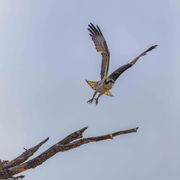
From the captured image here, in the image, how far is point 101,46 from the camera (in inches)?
1224

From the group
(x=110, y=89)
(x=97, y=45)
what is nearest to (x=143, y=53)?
(x=110, y=89)

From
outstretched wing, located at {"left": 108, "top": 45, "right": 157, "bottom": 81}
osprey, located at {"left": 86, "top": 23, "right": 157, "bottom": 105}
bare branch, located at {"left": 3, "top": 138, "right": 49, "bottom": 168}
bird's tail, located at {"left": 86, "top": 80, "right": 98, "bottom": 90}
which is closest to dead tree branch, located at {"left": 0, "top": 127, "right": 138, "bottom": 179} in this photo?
bare branch, located at {"left": 3, "top": 138, "right": 49, "bottom": 168}

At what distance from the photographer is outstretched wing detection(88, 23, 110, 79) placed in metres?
29.9

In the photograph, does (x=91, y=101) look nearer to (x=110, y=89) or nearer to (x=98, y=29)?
(x=110, y=89)

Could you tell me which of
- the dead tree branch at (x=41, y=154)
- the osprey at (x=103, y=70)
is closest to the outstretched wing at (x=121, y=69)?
the osprey at (x=103, y=70)

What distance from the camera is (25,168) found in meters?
10.9

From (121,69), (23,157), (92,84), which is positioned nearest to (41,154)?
(23,157)

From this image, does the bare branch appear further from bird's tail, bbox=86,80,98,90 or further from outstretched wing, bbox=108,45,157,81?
bird's tail, bbox=86,80,98,90

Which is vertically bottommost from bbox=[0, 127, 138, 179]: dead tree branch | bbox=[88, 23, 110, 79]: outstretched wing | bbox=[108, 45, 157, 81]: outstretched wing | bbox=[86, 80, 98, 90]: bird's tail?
bbox=[0, 127, 138, 179]: dead tree branch

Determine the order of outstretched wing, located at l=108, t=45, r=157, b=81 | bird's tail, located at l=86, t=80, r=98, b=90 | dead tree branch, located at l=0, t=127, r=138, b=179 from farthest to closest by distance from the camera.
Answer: bird's tail, located at l=86, t=80, r=98, b=90, outstretched wing, located at l=108, t=45, r=157, b=81, dead tree branch, located at l=0, t=127, r=138, b=179

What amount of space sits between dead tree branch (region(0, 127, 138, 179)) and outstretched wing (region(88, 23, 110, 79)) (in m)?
18.5

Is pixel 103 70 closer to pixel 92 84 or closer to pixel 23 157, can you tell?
pixel 92 84

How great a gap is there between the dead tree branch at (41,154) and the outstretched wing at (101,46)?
1845 cm

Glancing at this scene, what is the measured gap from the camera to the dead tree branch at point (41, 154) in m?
10.8
